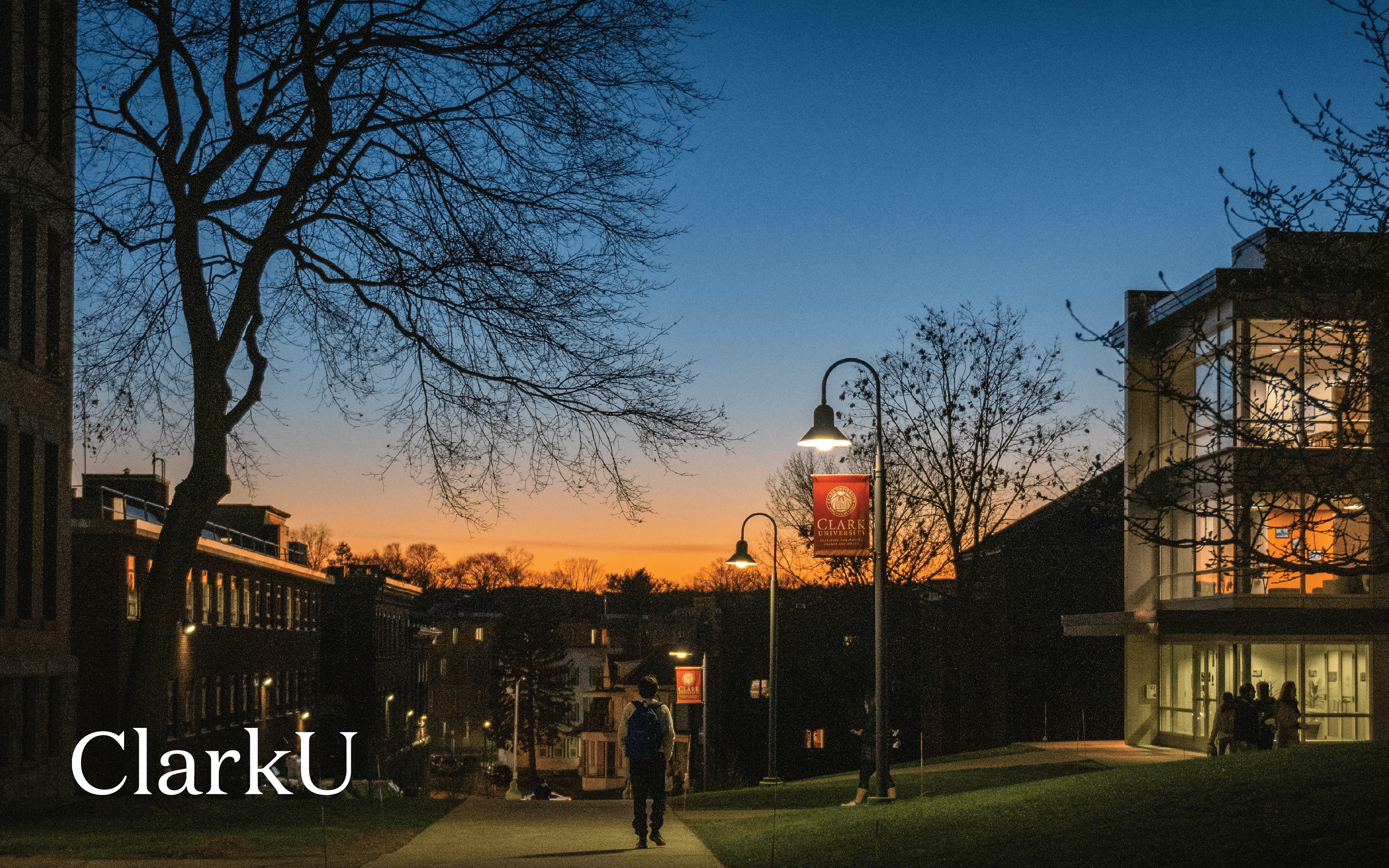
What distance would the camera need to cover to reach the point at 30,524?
2805 cm

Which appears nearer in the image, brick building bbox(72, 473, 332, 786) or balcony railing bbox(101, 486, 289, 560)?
brick building bbox(72, 473, 332, 786)

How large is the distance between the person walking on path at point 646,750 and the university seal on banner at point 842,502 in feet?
20.9

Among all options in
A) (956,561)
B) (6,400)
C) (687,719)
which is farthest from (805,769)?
(6,400)

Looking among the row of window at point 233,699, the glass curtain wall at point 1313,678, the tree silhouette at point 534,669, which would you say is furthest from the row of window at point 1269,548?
the tree silhouette at point 534,669

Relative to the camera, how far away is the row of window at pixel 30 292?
1011 inches

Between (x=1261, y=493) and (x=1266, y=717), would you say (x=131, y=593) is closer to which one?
(x=1266, y=717)

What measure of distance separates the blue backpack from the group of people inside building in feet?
35.5

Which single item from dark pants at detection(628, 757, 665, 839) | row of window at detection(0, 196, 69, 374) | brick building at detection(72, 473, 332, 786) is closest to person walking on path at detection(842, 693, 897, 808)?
dark pants at detection(628, 757, 665, 839)

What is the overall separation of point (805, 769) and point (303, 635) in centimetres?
2230

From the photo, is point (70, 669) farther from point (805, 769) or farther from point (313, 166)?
point (805, 769)

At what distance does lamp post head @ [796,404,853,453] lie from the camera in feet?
61.6

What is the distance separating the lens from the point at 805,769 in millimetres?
62219

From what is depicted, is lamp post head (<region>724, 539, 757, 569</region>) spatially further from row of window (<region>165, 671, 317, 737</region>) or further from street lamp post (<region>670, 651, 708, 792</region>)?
row of window (<region>165, 671, 317, 737</region>)

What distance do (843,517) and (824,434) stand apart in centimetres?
143
